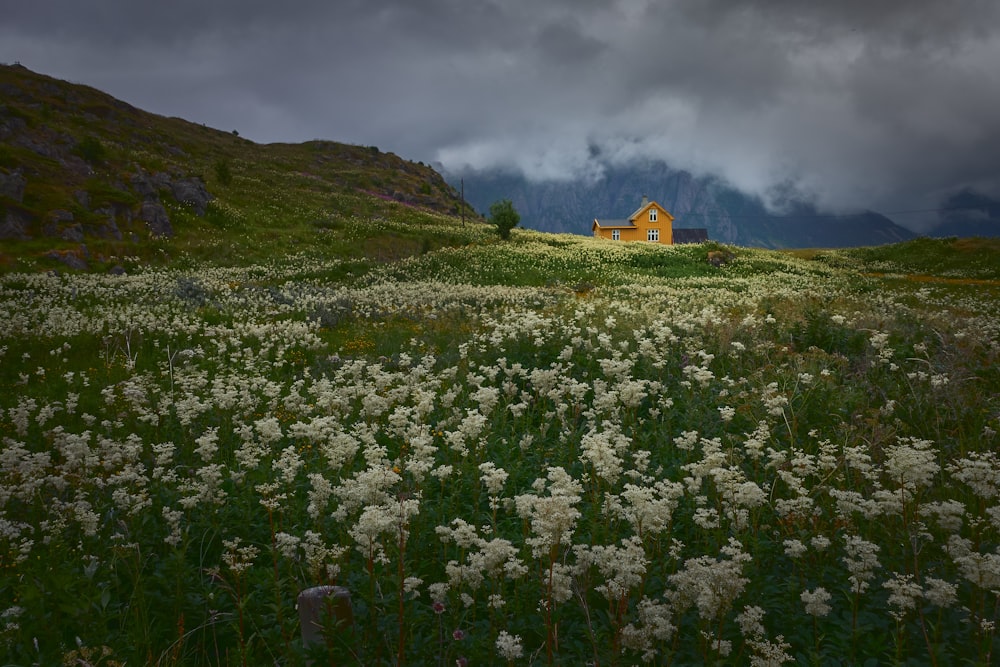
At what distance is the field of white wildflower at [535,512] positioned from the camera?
323 cm

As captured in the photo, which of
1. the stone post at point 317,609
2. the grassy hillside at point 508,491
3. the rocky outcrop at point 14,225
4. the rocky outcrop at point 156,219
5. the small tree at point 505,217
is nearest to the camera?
the stone post at point 317,609

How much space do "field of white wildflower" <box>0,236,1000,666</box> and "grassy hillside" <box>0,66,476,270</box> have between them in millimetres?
26655

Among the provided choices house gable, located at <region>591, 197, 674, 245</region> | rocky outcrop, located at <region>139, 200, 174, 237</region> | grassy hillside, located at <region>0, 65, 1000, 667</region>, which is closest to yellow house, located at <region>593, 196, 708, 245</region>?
house gable, located at <region>591, 197, 674, 245</region>

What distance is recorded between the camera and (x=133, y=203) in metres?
39.3

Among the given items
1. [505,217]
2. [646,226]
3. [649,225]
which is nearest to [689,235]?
[649,225]

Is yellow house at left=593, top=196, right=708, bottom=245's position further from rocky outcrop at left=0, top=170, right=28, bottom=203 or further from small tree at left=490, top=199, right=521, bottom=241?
rocky outcrop at left=0, top=170, right=28, bottom=203

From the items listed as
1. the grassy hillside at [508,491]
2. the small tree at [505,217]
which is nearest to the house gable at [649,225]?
the small tree at [505,217]

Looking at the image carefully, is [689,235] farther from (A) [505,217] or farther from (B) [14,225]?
(B) [14,225]

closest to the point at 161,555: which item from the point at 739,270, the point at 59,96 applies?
the point at 739,270

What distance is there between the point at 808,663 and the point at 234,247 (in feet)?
149

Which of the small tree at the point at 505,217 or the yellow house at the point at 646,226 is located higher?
the yellow house at the point at 646,226

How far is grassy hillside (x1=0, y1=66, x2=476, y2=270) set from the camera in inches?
1214

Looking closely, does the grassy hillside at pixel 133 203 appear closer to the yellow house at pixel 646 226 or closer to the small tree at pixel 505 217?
the small tree at pixel 505 217

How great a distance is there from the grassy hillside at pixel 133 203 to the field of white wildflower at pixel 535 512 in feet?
87.5
